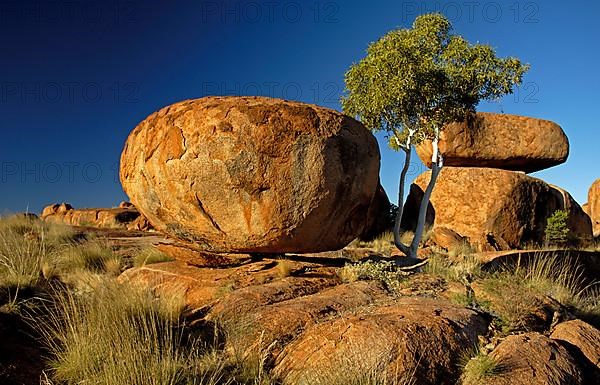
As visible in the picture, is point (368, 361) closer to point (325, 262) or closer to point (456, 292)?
point (456, 292)

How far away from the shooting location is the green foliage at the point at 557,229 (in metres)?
18.3

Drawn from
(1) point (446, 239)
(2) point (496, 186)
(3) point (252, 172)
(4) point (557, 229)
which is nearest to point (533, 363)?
(3) point (252, 172)

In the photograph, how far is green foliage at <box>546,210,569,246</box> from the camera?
18266 mm

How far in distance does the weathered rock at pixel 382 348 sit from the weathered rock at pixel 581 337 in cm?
122

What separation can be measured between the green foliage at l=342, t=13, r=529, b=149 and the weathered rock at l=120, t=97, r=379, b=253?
11.0 feet

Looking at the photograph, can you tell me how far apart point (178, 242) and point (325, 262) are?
2480 millimetres

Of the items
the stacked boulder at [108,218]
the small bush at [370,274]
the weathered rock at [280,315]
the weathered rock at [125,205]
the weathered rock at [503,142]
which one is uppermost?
the weathered rock at [503,142]

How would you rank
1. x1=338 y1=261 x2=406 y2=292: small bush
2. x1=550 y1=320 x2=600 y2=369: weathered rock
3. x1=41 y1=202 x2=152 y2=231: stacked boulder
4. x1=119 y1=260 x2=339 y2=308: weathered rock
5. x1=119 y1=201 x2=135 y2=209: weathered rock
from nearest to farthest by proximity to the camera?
1. x1=550 y1=320 x2=600 y2=369: weathered rock
2. x1=119 y1=260 x2=339 y2=308: weathered rock
3. x1=338 y1=261 x2=406 y2=292: small bush
4. x1=41 y1=202 x2=152 y2=231: stacked boulder
5. x1=119 y1=201 x2=135 y2=209: weathered rock

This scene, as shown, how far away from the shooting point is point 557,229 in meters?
18.4

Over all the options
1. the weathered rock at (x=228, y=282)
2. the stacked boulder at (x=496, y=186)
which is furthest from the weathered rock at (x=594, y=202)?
the weathered rock at (x=228, y=282)

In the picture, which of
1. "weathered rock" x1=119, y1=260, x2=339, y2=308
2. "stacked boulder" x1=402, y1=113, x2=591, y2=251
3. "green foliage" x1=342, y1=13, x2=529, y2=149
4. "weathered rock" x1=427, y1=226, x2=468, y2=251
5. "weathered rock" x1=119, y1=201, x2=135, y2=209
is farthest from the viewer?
"weathered rock" x1=119, y1=201, x2=135, y2=209

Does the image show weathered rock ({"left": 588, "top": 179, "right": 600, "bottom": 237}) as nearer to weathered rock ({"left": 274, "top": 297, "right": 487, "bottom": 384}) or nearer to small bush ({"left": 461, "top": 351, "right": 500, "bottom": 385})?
weathered rock ({"left": 274, "top": 297, "right": 487, "bottom": 384})

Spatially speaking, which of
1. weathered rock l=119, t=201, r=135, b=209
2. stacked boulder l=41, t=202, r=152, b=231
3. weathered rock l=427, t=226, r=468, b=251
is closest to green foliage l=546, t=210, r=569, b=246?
weathered rock l=427, t=226, r=468, b=251

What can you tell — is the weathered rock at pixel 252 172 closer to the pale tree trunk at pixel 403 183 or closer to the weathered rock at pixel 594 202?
the pale tree trunk at pixel 403 183
